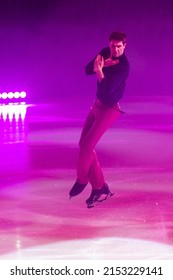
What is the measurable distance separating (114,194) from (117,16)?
21.3 feet

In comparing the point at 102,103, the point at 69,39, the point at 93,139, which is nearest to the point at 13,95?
the point at 69,39

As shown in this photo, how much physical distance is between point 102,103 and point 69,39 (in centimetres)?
670

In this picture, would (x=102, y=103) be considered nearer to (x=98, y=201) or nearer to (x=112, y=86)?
(x=112, y=86)

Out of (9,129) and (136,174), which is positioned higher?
(136,174)

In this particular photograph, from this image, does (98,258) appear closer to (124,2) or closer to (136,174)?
(136,174)

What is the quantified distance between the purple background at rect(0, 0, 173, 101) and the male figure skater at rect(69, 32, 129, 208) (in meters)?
6.31

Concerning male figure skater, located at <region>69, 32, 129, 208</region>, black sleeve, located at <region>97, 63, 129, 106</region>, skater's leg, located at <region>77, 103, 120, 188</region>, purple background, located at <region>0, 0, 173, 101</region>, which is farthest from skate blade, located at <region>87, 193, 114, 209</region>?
purple background, located at <region>0, 0, 173, 101</region>

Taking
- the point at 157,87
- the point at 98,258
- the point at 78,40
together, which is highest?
the point at 98,258

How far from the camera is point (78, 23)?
35.9ft

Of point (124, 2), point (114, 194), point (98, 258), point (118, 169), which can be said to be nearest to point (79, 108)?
point (124, 2)

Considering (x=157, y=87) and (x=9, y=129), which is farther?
(x=157, y=87)

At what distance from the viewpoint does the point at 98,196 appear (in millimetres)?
4801

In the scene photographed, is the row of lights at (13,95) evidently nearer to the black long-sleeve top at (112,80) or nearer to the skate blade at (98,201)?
the skate blade at (98,201)

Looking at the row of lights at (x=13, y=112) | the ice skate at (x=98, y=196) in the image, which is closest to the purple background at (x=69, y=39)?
the row of lights at (x=13, y=112)
